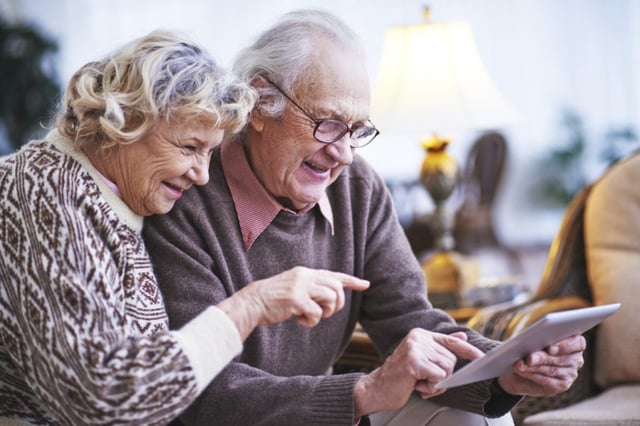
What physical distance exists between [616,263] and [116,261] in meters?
1.43

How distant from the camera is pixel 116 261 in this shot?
1.45 m

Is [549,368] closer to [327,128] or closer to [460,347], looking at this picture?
[460,347]

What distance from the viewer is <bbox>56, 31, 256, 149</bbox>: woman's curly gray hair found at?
56.1 inches

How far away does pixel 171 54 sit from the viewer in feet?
4.86

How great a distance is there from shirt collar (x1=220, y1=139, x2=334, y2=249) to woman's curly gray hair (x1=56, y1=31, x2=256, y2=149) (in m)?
0.26

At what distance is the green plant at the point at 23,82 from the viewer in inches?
257

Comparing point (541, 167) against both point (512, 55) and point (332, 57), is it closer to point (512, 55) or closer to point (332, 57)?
point (512, 55)

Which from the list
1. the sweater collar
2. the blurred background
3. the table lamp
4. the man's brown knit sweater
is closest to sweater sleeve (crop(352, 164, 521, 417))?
the man's brown knit sweater

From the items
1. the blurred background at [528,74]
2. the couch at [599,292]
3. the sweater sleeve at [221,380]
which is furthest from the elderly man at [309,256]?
the blurred background at [528,74]

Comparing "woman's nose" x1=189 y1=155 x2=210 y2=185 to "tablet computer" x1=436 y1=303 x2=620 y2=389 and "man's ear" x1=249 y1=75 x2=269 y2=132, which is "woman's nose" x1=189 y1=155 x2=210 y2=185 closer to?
"man's ear" x1=249 y1=75 x2=269 y2=132

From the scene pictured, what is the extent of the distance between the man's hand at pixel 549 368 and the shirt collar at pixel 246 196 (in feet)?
1.73

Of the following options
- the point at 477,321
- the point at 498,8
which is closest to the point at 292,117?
the point at 477,321

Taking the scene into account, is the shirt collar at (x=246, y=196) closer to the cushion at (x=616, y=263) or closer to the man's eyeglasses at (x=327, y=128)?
the man's eyeglasses at (x=327, y=128)

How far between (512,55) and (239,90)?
607 cm
